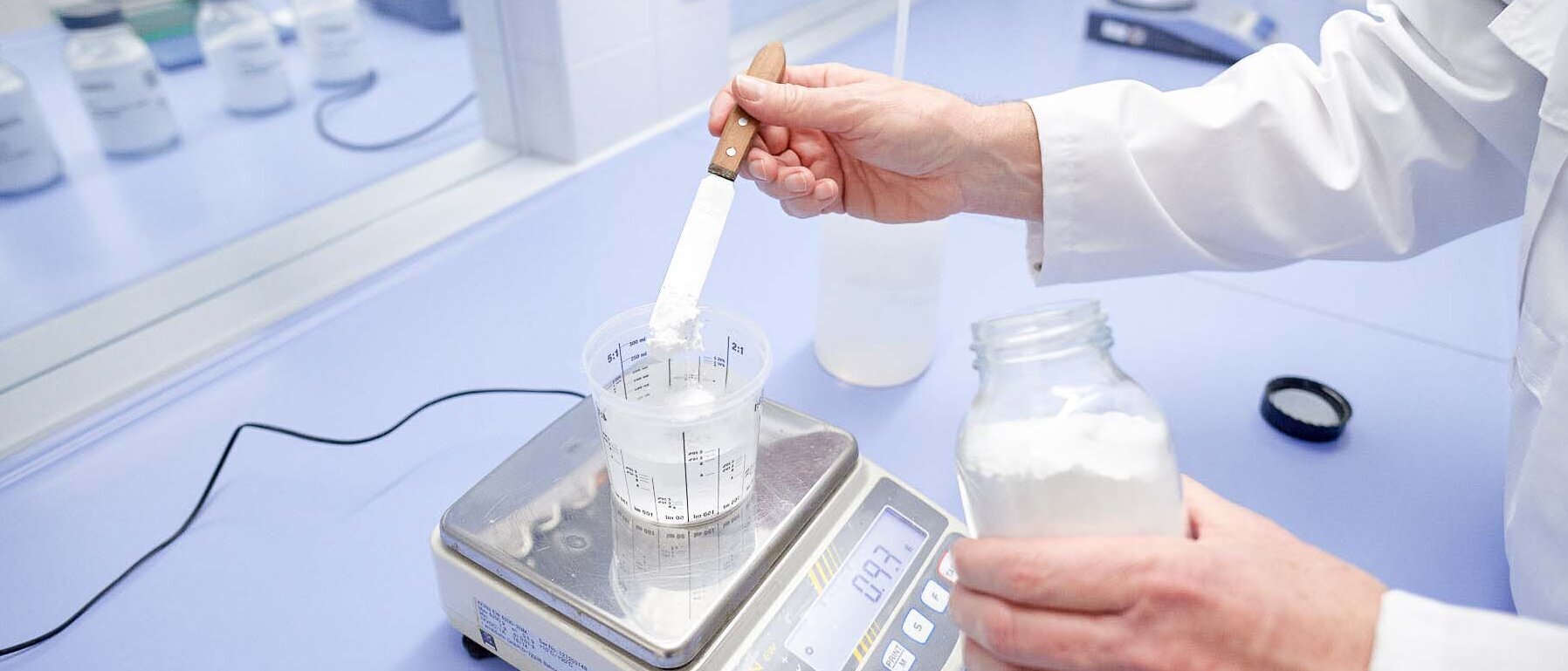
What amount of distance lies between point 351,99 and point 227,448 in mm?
766

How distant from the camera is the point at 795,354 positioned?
0.98m

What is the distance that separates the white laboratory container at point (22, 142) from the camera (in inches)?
39.8

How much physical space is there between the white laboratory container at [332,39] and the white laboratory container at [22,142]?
367 millimetres

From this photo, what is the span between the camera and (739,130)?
74cm

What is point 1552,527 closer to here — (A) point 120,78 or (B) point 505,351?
(B) point 505,351

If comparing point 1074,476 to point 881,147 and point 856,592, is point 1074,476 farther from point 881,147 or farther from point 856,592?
point 881,147

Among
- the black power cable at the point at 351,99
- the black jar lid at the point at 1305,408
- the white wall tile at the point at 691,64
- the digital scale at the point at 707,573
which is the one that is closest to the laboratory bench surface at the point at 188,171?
the black power cable at the point at 351,99

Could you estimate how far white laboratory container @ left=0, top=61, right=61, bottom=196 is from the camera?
3.31ft

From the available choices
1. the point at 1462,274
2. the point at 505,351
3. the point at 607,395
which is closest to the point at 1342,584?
the point at 607,395

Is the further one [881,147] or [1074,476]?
[881,147]

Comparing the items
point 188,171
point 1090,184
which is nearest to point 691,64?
point 188,171

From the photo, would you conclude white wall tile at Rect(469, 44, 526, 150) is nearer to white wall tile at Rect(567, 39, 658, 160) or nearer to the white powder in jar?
white wall tile at Rect(567, 39, 658, 160)

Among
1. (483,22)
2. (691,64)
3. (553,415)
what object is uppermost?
(483,22)

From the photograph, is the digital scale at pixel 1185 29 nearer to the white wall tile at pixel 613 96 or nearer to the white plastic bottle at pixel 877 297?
the white wall tile at pixel 613 96
